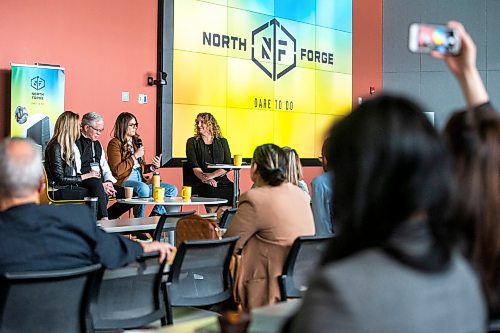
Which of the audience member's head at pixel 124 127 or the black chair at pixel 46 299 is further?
the audience member's head at pixel 124 127

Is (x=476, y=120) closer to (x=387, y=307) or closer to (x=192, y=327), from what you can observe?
(x=387, y=307)

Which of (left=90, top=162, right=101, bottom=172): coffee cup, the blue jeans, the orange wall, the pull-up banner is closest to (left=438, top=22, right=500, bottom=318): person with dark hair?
(left=90, top=162, right=101, bottom=172): coffee cup

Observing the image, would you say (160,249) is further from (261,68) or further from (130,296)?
(261,68)

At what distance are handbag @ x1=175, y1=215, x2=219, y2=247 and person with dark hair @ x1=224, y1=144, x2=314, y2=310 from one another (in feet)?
0.58

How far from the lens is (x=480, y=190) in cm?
176

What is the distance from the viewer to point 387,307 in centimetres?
122

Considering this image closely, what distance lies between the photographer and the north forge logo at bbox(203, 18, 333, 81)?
35.4 ft

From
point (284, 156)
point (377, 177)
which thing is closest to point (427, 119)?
point (377, 177)

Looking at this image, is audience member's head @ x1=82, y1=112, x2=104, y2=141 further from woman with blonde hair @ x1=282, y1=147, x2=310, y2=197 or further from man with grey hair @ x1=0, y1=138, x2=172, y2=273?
man with grey hair @ x1=0, y1=138, x2=172, y2=273

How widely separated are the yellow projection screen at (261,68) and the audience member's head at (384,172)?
8.74 meters

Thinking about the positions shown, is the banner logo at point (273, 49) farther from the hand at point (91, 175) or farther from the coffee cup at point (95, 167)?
the hand at point (91, 175)

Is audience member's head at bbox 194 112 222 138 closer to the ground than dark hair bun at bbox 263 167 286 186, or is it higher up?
higher up

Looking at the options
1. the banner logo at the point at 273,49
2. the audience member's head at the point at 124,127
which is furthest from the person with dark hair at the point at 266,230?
the banner logo at the point at 273,49

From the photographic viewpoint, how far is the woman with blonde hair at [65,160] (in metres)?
7.05
